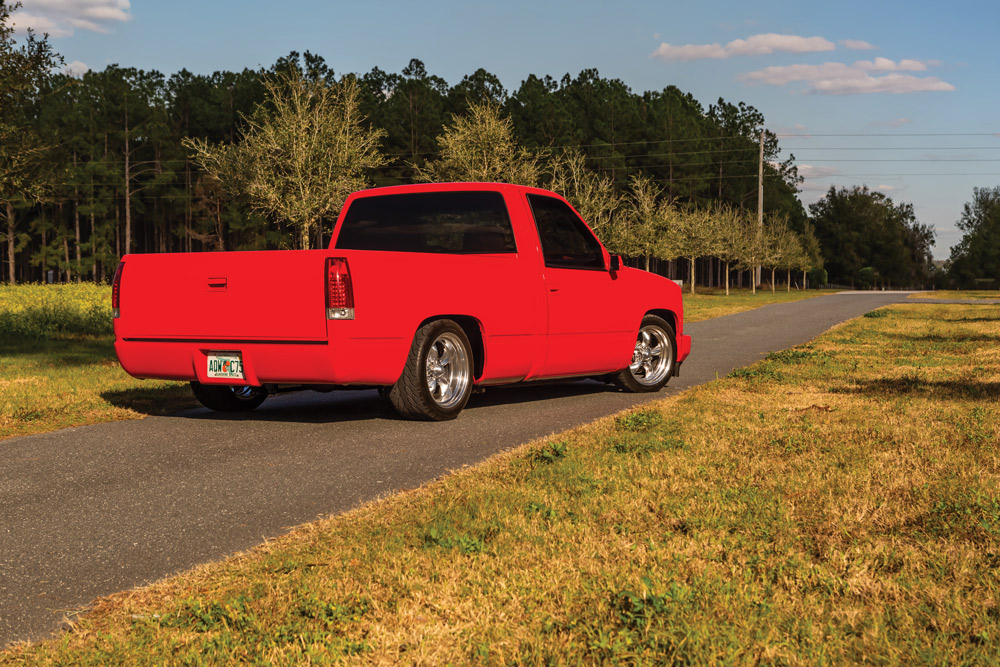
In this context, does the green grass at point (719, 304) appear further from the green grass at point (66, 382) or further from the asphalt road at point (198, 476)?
the asphalt road at point (198, 476)

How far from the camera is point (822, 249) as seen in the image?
13338 cm

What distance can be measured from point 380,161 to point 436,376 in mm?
30017

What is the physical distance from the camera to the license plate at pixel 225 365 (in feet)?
25.1

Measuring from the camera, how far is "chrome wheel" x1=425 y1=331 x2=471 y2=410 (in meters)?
8.32

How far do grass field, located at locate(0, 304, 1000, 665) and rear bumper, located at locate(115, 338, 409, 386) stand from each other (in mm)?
1682

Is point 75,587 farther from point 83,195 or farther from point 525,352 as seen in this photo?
point 83,195

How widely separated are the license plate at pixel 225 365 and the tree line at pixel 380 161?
2668 cm

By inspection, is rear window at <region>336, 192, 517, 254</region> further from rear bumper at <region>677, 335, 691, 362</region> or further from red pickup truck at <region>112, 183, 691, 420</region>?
rear bumper at <region>677, 335, 691, 362</region>

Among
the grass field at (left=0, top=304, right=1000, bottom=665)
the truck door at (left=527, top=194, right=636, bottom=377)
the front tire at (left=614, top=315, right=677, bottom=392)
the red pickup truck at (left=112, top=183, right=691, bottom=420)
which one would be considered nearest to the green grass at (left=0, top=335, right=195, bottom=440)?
the red pickup truck at (left=112, top=183, right=691, bottom=420)

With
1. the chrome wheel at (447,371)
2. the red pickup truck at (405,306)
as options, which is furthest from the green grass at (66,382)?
the chrome wheel at (447,371)

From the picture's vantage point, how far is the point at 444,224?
9172 mm

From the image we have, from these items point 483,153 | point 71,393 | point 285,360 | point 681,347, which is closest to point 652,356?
point 681,347

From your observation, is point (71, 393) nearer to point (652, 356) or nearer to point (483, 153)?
point (652, 356)

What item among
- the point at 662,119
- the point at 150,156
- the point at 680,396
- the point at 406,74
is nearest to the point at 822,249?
the point at 662,119
